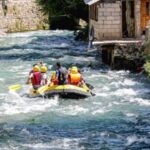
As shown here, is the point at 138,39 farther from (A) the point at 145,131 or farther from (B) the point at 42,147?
(B) the point at 42,147

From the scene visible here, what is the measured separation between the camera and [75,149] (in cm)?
1811

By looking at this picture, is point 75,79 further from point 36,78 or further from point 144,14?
point 144,14

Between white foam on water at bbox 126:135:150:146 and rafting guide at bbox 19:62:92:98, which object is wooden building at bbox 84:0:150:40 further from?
white foam on water at bbox 126:135:150:146

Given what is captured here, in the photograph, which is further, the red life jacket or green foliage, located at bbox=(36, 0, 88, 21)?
green foliage, located at bbox=(36, 0, 88, 21)

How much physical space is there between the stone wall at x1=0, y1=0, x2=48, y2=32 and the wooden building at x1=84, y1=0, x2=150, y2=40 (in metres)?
31.0

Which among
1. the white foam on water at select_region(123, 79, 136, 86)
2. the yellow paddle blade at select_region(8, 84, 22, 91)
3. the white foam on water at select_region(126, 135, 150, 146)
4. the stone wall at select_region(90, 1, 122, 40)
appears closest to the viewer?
the white foam on water at select_region(126, 135, 150, 146)

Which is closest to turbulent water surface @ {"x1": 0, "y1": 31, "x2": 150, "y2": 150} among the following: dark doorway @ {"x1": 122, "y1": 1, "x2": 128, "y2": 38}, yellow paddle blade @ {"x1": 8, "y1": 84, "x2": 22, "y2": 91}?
yellow paddle blade @ {"x1": 8, "y1": 84, "x2": 22, "y2": 91}

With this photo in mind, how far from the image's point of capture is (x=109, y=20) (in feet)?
111

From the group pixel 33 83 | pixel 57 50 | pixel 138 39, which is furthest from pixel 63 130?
pixel 57 50

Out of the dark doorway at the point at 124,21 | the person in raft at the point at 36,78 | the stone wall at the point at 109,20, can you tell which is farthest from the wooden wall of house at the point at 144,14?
the person in raft at the point at 36,78

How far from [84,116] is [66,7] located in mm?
22252

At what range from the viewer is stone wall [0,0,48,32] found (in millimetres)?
65688

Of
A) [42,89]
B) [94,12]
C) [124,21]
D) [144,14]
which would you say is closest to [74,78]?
[42,89]

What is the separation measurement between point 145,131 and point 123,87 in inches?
336
